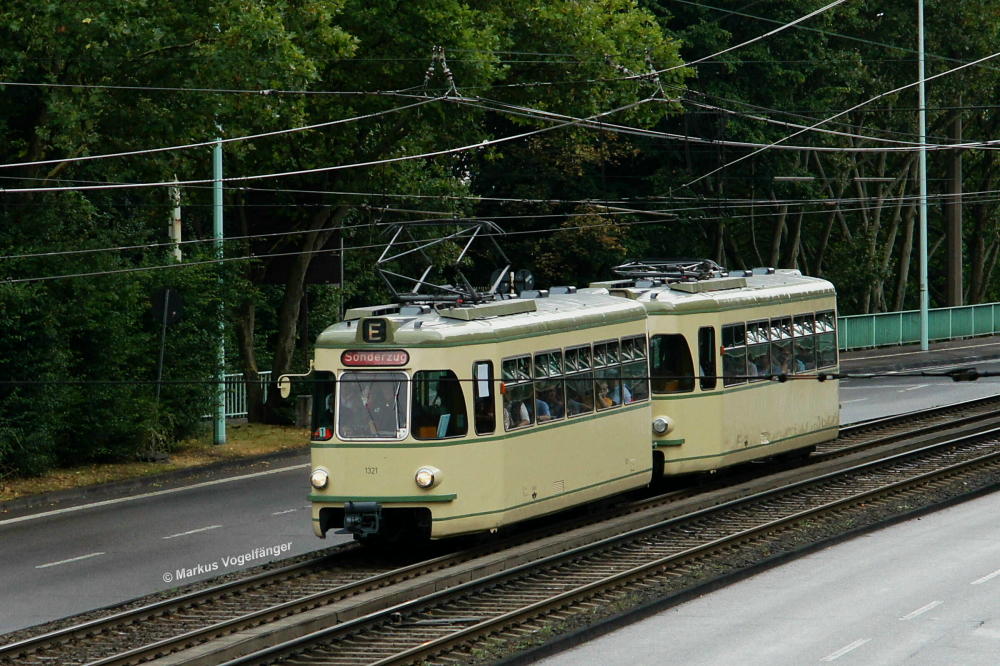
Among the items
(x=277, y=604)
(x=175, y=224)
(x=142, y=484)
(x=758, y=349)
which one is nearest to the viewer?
(x=277, y=604)

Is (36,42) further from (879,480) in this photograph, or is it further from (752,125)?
(752,125)

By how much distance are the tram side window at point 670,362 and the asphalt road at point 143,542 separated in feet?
17.2

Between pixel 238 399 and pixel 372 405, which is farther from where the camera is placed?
pixel 238 399

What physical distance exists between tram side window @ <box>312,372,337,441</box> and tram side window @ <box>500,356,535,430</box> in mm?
2009

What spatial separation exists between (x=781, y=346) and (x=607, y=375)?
5.38 metres

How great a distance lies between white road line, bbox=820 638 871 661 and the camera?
45.0 ft

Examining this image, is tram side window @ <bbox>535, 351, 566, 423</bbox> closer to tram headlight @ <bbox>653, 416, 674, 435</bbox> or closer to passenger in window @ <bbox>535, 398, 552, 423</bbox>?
passenger in window @ <bbox>535, 398, 552, 423</bbox>

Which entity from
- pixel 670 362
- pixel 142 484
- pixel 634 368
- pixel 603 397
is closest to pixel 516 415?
pixel 603 397

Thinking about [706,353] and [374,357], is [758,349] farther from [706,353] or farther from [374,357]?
[374,357]

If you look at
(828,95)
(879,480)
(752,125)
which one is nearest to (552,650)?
(879,480)

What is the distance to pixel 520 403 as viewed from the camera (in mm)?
18859

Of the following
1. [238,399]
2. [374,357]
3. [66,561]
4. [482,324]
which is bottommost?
[66,561]

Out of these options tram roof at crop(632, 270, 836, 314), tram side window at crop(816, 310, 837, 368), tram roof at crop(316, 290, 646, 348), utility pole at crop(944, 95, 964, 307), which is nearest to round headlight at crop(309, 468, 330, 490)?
tram roof at crop(316, 290, 646, 348)

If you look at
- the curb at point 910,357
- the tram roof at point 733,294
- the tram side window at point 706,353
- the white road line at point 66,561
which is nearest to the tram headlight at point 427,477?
the white road line at point 66,561
